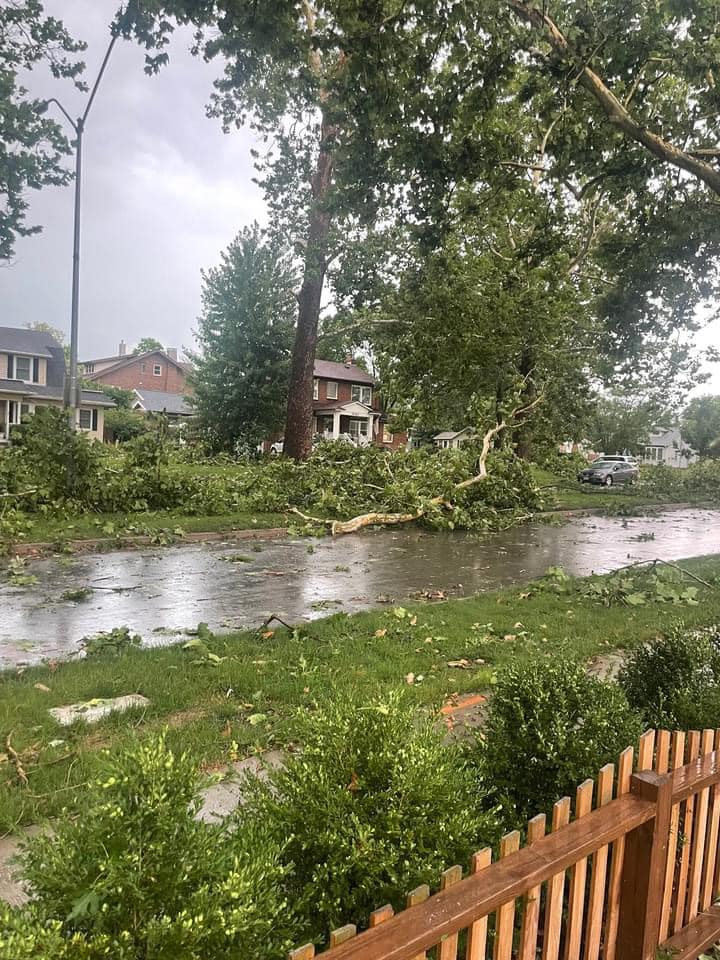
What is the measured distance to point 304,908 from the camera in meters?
1.96

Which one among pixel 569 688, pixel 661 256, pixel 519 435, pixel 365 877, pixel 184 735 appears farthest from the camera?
pixel 519 435

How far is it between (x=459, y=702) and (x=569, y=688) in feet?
7.16

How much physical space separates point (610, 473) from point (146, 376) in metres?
46.6

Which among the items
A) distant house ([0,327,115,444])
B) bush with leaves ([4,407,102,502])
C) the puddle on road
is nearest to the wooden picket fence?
the puddle on road

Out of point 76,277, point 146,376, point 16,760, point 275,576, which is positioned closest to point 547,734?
point 16,760

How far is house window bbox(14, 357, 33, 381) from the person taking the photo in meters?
42.4

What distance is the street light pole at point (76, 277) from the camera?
14.5 meters

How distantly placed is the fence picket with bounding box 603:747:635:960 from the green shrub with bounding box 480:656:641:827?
0.33m

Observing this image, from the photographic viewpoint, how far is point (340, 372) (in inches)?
2292

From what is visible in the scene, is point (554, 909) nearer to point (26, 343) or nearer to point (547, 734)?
point (547, 734)

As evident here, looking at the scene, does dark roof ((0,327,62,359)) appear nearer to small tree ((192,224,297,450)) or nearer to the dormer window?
the dormer window

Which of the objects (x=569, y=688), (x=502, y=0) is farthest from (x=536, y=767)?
(x=502, y=0)

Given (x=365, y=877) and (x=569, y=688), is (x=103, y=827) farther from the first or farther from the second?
(x=569, y=688)

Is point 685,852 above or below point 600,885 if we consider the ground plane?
below
